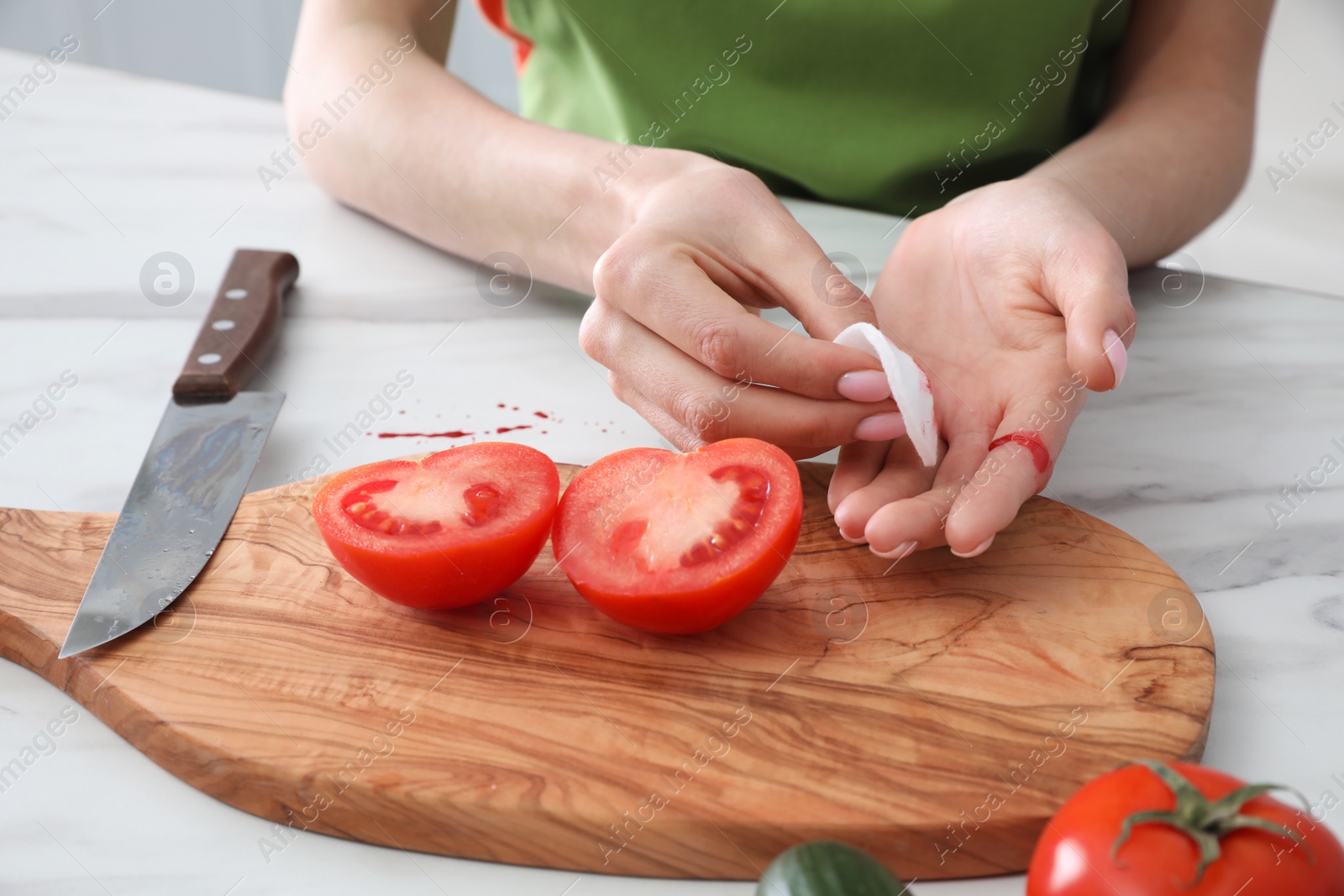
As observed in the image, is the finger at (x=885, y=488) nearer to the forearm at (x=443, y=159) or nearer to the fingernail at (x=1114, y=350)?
the fingernail at (x=1114, y=350)

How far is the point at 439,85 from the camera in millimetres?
1650

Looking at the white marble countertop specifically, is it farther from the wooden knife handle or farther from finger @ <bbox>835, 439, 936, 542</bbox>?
finger @ <bbox>835, 439, 936, 542</bbox>

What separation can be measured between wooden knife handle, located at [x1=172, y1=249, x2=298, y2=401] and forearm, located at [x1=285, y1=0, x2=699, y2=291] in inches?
8.6

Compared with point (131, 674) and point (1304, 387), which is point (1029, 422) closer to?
point (1304, 387)

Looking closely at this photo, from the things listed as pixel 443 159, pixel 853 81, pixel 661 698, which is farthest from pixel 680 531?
pixel 853 81

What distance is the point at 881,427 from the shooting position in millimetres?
1017

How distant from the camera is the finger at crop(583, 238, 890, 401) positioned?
3.26 ft

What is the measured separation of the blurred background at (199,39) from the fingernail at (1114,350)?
3.11m

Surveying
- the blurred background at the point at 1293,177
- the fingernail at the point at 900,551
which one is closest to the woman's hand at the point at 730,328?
the fingernail at the point at 900,551

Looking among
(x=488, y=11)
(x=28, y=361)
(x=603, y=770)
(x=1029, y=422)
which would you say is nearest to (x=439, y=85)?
(x=488, y=11)

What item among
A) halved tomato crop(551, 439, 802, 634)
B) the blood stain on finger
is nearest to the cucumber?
halved tomato crop(551, 439, 802, 634)

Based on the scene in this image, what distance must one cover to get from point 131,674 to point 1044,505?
33.9 inches

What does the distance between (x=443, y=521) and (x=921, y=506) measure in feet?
1.40

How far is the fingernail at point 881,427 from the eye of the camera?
3.33 ft
